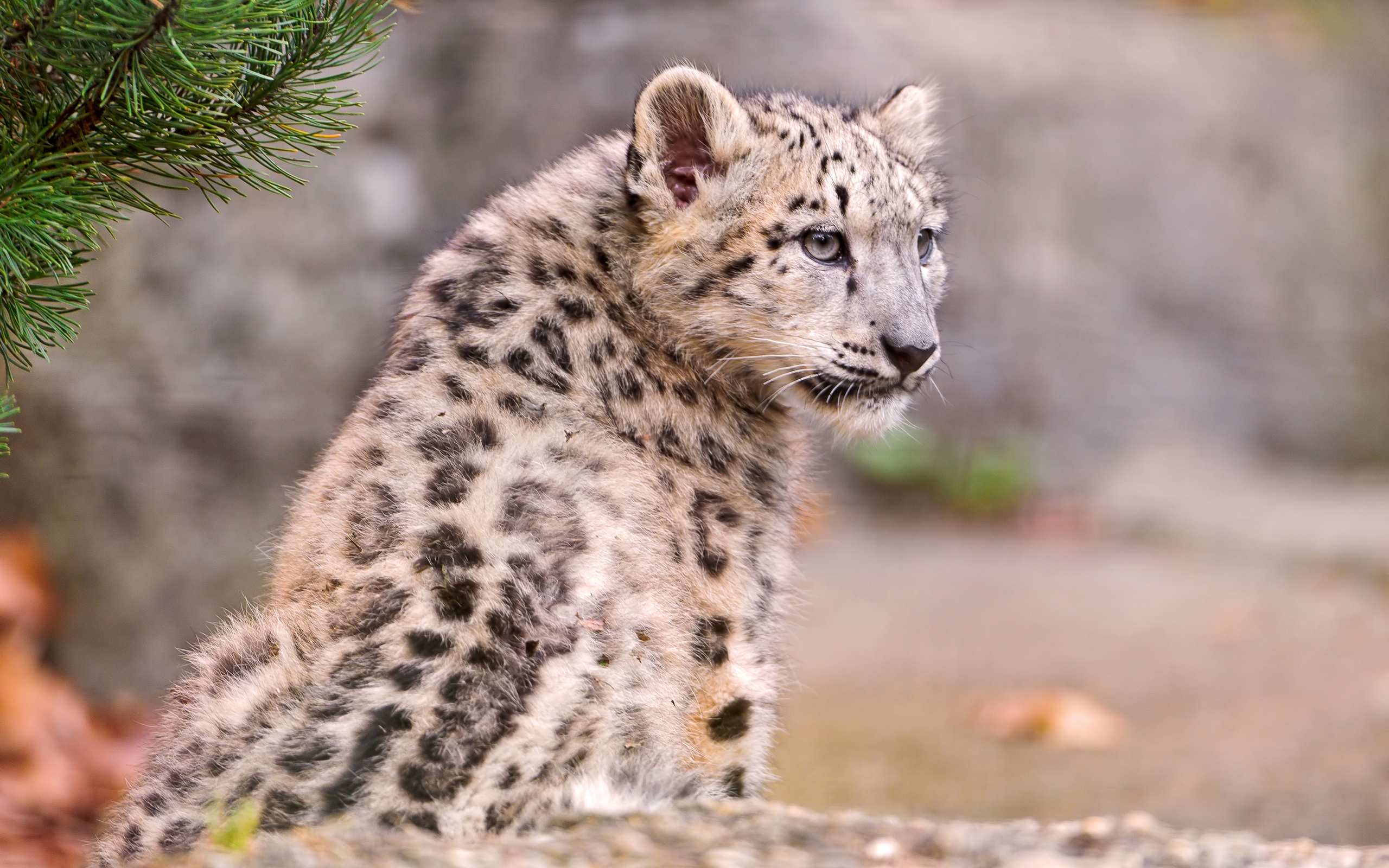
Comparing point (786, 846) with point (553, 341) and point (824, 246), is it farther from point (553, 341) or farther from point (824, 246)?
point (824, 246)

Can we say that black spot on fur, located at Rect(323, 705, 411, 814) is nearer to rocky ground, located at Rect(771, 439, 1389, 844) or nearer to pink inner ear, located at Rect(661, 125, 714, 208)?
pink inner ear, located at Rect(661, 125, 714, 208)

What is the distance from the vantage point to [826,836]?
119 inches

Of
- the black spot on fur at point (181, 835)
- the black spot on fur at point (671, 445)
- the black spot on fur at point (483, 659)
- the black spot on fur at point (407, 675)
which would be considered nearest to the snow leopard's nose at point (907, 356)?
the black spot on fur at point (671, 445)

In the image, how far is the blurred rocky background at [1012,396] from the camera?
654cm

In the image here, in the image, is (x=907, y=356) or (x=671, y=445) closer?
(x=671, y=445)

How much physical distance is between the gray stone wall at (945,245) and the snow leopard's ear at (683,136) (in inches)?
114

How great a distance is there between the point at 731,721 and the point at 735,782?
0.17 m

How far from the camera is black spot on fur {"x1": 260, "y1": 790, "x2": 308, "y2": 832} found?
112 inches

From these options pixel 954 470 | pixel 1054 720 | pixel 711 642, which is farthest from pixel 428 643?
pixel 954 470

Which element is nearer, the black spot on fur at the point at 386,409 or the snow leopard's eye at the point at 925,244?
the black spot on fur at the point at 386,409

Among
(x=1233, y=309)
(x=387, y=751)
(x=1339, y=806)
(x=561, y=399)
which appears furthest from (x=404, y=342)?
(x=1233, y=309)

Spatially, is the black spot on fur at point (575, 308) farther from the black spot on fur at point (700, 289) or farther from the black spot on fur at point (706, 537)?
the black spot on fur at point (706, 537)

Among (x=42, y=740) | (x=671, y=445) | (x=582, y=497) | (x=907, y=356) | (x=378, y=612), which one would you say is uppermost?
(x=907, y=356)

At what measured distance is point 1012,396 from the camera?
10.2m
